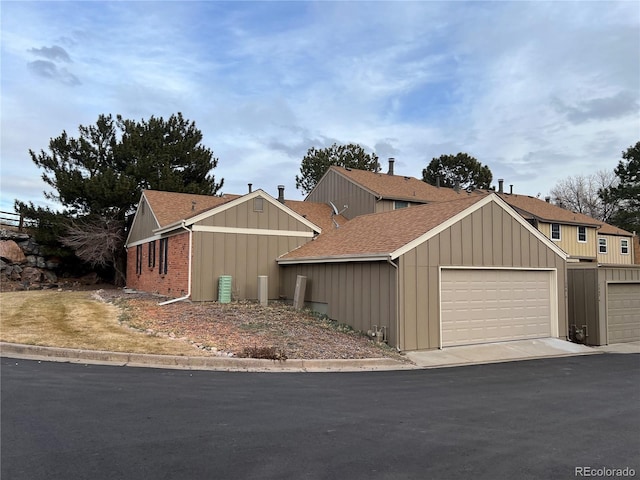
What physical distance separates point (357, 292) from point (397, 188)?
1489 centimetres

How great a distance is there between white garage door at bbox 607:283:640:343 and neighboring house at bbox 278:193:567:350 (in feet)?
6.15

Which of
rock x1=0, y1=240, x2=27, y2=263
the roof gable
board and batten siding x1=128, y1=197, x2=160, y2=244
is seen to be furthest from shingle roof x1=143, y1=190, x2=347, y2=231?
rock x1=0, y1=240, x2=27, y2=263

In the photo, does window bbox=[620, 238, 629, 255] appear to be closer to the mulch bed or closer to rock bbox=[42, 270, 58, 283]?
the mulch bed

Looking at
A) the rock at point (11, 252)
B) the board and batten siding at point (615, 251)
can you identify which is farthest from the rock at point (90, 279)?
the board and batten siding at point (615, 251)

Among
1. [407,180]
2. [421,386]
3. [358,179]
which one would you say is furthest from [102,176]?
[421,386]

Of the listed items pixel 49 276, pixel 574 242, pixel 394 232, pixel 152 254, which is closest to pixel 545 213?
pixel 574 242

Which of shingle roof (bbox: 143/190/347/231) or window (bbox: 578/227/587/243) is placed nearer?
shingle roof (bbox: 143/190/347/231)

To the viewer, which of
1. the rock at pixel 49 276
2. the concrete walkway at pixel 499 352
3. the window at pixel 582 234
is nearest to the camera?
the concrete walkway at pixel 499 352

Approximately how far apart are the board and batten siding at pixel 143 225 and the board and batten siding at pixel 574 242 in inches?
922

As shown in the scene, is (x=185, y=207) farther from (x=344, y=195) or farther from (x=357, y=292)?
(x=357, y=292)

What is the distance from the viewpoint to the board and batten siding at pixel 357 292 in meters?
12.1

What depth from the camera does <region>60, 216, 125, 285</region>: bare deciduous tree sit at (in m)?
27.1

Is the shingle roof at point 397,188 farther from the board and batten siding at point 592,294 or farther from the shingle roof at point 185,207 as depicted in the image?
the board and batten siding at point 592,294

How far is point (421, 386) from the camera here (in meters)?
8.34
